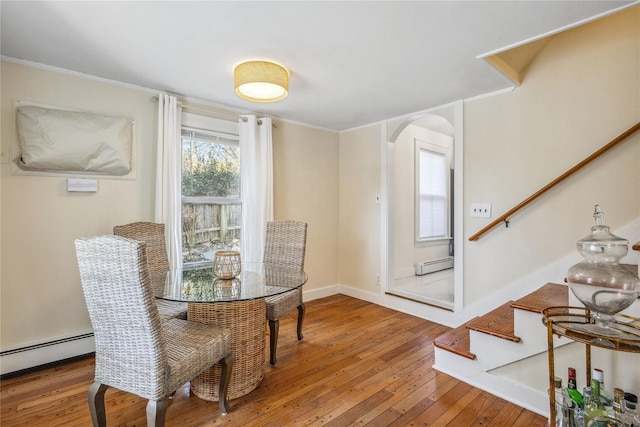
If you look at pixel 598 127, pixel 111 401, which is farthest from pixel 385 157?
pixel 111 401

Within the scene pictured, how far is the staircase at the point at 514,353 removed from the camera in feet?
5.86

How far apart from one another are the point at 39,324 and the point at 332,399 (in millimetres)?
2322

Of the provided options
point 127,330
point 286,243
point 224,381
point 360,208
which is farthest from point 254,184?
point 127,330

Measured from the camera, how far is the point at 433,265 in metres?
4.99

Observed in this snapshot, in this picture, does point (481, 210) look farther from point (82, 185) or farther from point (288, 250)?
point (82, 185)

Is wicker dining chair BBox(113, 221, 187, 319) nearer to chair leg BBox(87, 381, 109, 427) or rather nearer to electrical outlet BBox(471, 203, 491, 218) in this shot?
chair leg BBox(87, 381, 109, 427)

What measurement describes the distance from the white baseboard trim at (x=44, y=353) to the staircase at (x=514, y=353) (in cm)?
289

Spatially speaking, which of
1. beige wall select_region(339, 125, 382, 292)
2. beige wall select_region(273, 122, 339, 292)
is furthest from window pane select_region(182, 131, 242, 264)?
beige wall select_region(339, 125, 382, 292)

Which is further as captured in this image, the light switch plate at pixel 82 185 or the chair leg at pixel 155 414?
the light switch plate at pixel 82 185

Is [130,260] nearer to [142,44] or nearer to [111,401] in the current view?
[111,401]

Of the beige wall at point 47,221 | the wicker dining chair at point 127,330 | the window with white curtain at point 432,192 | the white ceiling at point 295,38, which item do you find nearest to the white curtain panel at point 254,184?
the white ceiling at point 295,38

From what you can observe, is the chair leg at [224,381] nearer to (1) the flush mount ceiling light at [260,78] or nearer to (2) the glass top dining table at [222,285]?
(2) the glass top dining table at [222,285]

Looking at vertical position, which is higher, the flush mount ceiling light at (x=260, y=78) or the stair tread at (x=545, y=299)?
the flush mount ceiling light at (x=260, y=78)

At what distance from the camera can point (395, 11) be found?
167 centimetres
